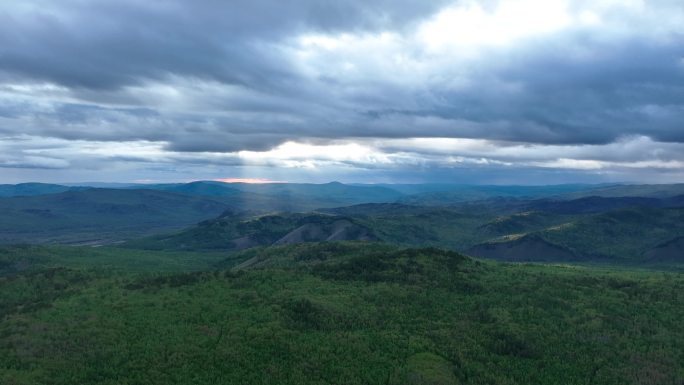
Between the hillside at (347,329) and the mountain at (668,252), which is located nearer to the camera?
the hillside at (347,329)

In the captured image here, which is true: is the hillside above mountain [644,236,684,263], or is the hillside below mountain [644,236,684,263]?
above

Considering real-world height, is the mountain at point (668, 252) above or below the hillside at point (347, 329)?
below

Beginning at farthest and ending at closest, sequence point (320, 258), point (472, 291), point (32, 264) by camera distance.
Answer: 1. point (32, 264)
2. point (320, 258)
3. point (472, 291)

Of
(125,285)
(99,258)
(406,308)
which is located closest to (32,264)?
(99,258)

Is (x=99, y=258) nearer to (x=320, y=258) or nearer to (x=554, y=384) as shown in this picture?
(x=320, y=258)

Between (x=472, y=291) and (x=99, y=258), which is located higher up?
(x=472, y=291)

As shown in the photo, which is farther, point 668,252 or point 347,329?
point 668,252

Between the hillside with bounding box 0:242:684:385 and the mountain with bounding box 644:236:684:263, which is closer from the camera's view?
the hillside with bounding box 0:242:684:385

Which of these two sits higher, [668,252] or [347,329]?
[347,329]
